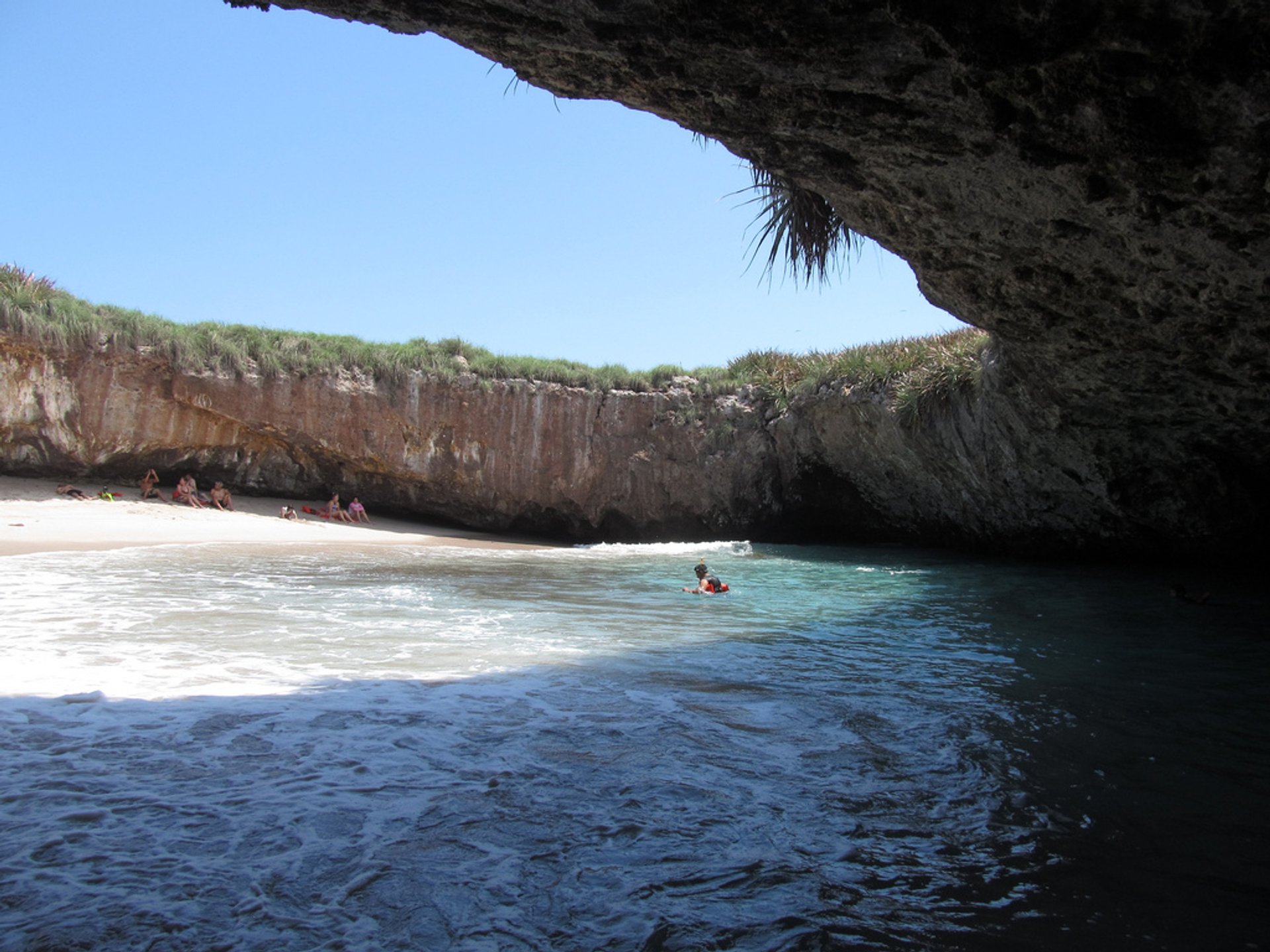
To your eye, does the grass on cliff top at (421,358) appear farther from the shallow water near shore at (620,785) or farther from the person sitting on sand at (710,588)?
the shallow water near shore at (620,785)

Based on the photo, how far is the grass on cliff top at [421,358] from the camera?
529 inches

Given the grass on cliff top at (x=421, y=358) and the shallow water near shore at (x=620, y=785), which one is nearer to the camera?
the shallow water near shore at (x=620, y=785)

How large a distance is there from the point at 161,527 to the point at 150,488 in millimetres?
2950

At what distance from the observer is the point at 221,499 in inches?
669

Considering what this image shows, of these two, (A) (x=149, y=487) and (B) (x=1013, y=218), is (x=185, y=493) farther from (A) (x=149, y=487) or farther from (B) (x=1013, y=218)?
(B) (x=1013, y=218)

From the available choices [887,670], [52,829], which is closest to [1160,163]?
[887,670]

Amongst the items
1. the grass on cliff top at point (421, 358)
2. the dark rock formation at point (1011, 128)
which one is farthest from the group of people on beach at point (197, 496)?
the dark rock formation at point (1011, 128)

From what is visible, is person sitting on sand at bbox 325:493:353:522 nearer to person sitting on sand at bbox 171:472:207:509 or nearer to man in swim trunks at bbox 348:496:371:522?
man in swim trunks at bbox 348:496:371:522

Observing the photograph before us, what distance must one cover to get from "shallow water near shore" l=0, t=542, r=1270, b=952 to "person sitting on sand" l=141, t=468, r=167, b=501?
10.9 meters

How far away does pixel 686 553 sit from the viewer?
1549cm

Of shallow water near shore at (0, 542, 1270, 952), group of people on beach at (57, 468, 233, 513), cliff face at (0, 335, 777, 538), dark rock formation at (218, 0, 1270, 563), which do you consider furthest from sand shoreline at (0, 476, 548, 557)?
dark rock formation at (218, 0, 1270, 563)

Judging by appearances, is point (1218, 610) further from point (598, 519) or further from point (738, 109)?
point (598, 519)

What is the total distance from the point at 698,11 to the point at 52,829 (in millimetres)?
3803

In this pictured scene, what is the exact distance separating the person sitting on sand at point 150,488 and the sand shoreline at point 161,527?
22 cm
